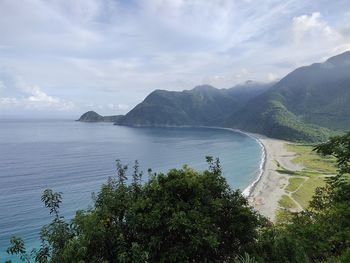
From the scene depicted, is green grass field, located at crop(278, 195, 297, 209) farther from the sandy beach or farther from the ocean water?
the ocean water

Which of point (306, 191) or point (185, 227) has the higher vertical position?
point (185, 227)

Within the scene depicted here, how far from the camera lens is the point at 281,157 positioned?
6722 inches

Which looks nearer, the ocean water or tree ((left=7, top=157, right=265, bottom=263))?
tree ((left=7, top=157, right=265, bottom=263))

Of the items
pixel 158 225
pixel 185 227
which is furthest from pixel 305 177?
pixel 158 225

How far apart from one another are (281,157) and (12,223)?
137m

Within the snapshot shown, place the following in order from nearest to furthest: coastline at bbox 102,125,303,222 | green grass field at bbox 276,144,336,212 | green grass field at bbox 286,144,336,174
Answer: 1. coastline at bbox 102,125,303,222
2. green grass field at bbox 276,144,336,212
3. green grass field at bbox 286,144,336,174

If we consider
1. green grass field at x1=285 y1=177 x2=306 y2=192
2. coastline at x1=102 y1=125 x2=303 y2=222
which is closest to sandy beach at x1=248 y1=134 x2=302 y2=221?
coastline at x1=102 y1=125 x2=303 y2=222

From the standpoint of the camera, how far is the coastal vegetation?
60.7 feet

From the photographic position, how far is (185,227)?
66.0 ft

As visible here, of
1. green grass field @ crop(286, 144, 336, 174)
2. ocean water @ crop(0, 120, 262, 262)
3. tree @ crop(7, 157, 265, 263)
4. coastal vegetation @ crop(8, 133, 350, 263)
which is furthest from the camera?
green grass field @ crop(286, 144, 336, 174)

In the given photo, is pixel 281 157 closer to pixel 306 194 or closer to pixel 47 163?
pixel 306 194

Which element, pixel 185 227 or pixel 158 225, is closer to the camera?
pixel 158 225

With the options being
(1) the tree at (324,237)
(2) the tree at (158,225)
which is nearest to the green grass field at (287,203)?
(1) the tree at (324,237)

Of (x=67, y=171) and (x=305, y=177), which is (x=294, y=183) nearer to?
(x=305, y=177)
